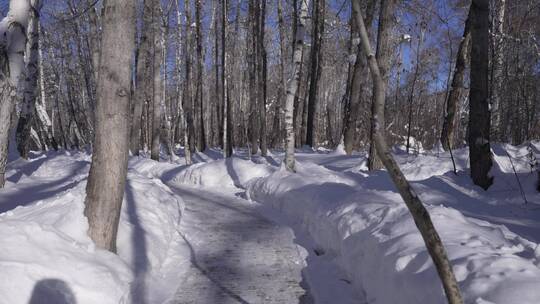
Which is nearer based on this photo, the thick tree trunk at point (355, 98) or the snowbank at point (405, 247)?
the snowbank at point (405, 247)

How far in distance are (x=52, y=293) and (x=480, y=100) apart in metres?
8.19

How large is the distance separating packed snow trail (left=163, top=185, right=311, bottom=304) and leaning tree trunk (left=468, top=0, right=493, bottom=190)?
4.20m

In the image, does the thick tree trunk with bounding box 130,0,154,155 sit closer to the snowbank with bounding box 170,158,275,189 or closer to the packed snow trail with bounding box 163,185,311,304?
the snowbank with bounding box 170,158,275,189

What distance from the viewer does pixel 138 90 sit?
1814 centimetres

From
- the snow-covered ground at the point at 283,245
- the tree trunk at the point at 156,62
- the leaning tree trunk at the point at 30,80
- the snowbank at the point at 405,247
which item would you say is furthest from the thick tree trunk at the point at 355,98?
the leaning tree trunk at the point at 30,80

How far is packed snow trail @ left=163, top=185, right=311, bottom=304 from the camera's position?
4.86 m

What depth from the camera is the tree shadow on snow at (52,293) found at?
361 centimetres

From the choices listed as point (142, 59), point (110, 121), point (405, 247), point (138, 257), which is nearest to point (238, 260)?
point (138, 257)

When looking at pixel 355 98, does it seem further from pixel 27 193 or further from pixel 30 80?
pixel 27 193

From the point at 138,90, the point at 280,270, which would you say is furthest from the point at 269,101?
the point at 280,270

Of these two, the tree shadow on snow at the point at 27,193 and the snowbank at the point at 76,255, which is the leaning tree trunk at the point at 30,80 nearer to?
the tree shadow on snow at the point at 27,193

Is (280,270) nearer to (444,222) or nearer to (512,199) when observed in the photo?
(444,222)

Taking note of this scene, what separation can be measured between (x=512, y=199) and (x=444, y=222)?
13.8 feet

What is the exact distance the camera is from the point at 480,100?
29.1 feet
